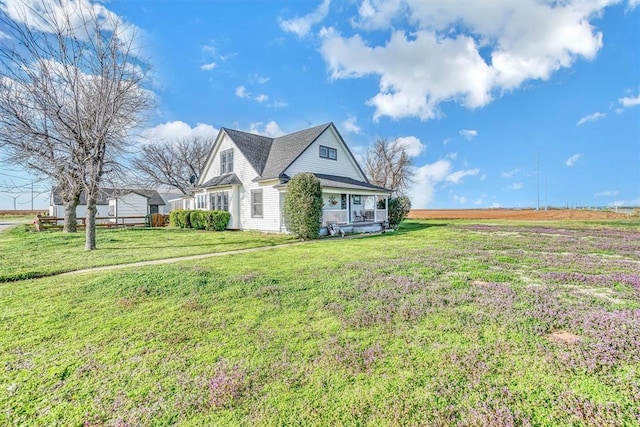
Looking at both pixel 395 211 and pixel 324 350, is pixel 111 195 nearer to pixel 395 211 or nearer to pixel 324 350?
pixel 324 350

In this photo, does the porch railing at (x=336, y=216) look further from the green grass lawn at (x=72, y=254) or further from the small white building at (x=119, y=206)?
the small white building at (x=119, y=206)

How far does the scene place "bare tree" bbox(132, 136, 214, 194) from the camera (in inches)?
1398

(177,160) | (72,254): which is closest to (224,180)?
(72,254)

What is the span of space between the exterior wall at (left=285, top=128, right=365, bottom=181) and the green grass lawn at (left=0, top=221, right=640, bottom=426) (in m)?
12.7

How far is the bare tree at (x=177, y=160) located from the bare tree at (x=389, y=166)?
21.0m

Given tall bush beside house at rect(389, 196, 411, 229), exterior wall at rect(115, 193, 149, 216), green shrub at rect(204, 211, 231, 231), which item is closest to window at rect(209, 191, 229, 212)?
green shrub at rect(204, 211, 231, 231)

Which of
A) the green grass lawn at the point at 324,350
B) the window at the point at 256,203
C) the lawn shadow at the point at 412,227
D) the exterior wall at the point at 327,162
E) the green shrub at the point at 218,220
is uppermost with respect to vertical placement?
the exterior wall at the point at 327,162

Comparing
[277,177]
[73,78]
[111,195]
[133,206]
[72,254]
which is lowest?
[72,254]

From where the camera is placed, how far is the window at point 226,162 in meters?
20.9

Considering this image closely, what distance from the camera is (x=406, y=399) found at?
8.34ft

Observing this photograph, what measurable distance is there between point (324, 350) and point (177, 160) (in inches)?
1517

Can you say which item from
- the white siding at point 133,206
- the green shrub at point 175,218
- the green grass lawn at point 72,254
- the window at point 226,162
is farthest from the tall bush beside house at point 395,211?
the white siding at point 133,206

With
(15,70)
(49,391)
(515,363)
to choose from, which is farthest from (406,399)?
(15,70)

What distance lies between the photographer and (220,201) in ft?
68.5
